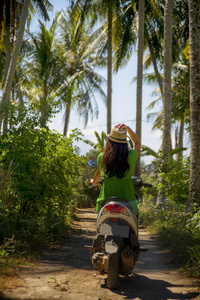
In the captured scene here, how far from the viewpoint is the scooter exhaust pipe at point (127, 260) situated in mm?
4086

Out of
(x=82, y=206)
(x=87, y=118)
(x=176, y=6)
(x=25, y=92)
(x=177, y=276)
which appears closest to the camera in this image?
(x=177, y=276)

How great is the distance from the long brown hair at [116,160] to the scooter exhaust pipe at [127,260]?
0.92m

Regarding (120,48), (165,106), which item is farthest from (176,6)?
(165,106)

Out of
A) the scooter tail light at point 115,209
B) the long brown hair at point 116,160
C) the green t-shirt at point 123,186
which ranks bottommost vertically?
the scooter tail light at point 115,209

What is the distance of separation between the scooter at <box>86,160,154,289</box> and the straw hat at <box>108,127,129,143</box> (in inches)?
29.8

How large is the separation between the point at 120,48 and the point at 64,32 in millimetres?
9528

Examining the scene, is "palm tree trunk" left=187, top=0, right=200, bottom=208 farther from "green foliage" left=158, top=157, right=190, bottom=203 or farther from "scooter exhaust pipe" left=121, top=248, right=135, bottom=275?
"scooter exhaust pipe" left=121, top=248, right=135, bottom=275

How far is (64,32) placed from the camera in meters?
29.0

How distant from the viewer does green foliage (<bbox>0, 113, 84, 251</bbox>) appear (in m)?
6.15

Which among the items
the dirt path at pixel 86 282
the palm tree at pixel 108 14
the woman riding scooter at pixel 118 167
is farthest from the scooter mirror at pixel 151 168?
the palm tree at pixel 108 14

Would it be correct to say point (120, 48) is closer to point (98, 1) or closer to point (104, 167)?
point (98, 1)

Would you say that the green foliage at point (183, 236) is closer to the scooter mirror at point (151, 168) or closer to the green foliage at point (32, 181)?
the scooter mirror at point (151, 168)

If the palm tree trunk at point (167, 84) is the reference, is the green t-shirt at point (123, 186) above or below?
below

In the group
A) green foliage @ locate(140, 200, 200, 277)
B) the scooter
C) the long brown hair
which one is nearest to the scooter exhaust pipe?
the scooter
